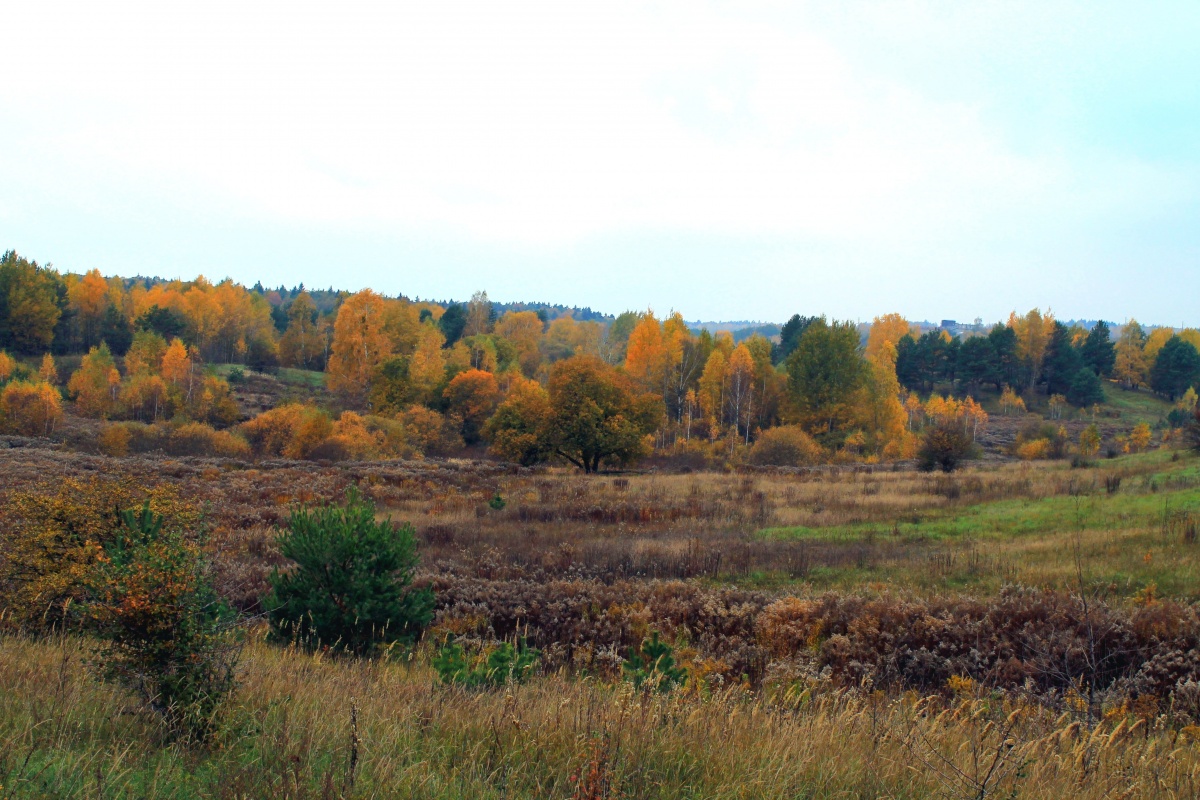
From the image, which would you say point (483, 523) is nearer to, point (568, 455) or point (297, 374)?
point (568, 455)

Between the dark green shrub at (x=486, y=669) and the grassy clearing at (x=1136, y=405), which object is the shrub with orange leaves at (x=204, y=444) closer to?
the dark green shrub at (x=486, y=669)

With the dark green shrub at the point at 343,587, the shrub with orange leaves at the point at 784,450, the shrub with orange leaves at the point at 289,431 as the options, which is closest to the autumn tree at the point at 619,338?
the shrub with orange leaves at the point at 784,450

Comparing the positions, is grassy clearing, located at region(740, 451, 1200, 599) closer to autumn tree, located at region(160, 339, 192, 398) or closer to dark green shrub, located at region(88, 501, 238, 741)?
dark green shrub, located at region(88, 501, 238, 741)

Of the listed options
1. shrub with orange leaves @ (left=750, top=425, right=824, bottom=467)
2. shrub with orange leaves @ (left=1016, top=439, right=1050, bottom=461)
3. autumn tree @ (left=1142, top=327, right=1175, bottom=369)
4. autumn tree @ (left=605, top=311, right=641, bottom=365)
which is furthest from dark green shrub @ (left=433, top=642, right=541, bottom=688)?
autumn tree @ (left=1142, top=327, right=1175, bottom=369)

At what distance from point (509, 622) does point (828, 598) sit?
499 centimetres

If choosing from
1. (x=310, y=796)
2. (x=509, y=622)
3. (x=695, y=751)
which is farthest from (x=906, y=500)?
(x=310, y=796)

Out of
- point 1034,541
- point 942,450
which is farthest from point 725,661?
point 942,450

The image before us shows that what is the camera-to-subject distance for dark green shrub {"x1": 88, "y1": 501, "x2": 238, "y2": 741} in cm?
349

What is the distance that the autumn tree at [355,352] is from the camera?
61875mm

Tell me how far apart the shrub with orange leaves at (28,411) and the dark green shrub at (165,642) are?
55.2 meters

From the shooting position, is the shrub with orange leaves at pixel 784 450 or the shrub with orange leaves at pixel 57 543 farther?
the shrub with orange leaves at pixel 784 450

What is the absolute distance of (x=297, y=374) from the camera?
3137 inches

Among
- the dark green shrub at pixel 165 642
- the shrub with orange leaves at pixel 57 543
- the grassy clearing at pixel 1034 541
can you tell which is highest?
the dark green shrub at pixel 165 642

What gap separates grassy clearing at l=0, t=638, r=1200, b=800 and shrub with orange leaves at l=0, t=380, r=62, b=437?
55262mm
